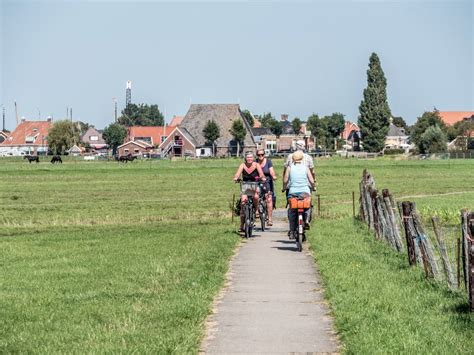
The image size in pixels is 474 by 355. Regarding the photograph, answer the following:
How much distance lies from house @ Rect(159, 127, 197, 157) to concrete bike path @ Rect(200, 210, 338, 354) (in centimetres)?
13399

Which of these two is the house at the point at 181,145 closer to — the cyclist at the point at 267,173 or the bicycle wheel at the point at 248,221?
the cyclist at the point at 267,173

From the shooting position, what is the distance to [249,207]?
23281mm

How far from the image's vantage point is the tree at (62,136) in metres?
167

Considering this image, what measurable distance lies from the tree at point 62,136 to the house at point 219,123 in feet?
71.9

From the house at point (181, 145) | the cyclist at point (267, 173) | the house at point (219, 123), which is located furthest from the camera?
the house at point (219, 123)

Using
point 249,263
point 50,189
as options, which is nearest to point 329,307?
point 249,263

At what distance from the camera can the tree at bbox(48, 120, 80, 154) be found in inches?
6590

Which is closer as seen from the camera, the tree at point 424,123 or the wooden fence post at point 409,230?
the wooden fence post at point 409,230

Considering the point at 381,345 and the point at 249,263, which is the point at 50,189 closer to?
the point at 249,263

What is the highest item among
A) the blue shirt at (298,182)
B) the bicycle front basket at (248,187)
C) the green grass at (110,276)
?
the blue shirt at (298,182)

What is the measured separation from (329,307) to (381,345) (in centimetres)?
265

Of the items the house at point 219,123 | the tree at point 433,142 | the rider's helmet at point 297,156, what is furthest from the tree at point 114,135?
the rider's helmet at point 297,156

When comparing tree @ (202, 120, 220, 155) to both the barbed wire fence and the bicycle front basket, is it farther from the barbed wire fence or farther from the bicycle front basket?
the bicycle front basket

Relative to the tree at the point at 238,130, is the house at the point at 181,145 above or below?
below
